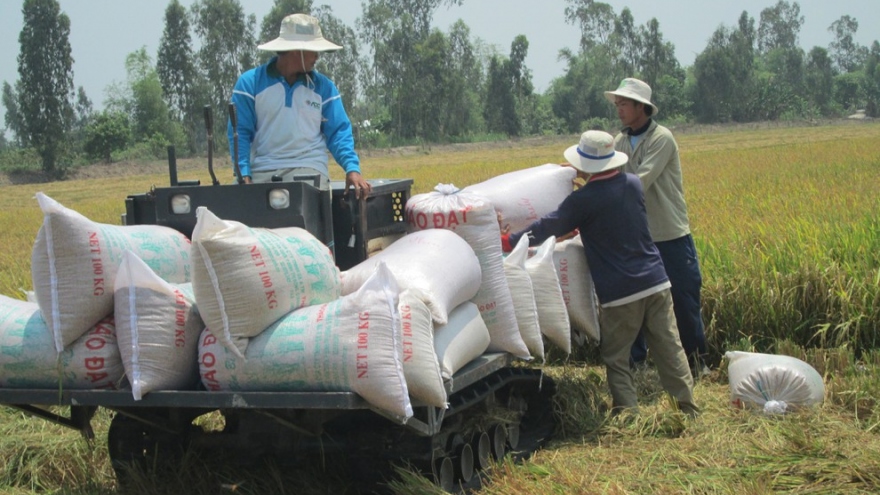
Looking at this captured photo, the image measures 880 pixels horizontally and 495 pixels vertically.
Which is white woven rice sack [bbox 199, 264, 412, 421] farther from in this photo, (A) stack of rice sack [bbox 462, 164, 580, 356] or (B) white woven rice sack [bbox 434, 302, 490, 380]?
(A) stack of rice sack [bbox 462, 164, 580, 356]

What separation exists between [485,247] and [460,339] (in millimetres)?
741

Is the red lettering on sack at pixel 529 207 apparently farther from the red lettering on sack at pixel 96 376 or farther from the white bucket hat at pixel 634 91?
the red lettering on sack at pixel 96 376

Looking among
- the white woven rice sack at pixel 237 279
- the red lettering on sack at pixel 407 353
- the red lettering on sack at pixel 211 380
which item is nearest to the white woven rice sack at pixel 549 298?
the red lettering on sack at pixel 407 353

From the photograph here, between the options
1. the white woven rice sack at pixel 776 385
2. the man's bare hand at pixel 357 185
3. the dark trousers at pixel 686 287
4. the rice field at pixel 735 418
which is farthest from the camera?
the dark trousers at pixel 686 287

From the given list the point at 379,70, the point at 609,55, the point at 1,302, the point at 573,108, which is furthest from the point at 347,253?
the point at 609,55

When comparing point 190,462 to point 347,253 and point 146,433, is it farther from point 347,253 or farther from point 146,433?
point 347,253

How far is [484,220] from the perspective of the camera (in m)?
5.32

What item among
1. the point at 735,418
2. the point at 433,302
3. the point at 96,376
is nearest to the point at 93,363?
the point at 96,376

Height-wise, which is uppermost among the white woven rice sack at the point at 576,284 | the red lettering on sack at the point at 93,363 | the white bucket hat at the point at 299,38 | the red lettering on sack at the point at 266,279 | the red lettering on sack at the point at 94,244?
the white bucket hat at the point at 299,38

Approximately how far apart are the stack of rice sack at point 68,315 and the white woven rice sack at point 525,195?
8.95 ft

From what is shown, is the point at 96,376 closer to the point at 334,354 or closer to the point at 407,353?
the point at 334,354

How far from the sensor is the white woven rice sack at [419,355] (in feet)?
13.4

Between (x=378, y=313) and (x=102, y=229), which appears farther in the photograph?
(x=102, y=229)

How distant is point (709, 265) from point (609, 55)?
8304 cm
